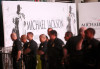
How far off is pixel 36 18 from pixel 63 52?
1.80 meters

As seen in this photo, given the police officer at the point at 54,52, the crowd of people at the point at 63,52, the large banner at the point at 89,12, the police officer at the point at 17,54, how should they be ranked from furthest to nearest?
the large banner at the point at 89,12 → the police officer at the point at 17,54 → the police officer at the point at 54,52 → the crowd of people at the point at 63,52

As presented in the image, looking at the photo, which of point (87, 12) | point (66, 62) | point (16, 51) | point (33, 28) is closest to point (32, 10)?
point (33, 28)

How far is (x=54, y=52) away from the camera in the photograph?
5.98 feet

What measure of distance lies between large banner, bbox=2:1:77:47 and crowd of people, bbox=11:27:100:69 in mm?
888

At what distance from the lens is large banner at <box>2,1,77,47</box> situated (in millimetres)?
3117

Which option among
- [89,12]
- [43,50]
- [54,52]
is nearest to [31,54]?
[43,50]

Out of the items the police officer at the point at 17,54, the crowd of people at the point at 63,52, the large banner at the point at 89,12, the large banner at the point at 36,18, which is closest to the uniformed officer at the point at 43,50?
the crowd of people at the point at 63,52

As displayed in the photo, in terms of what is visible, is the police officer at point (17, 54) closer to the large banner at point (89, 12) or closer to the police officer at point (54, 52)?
the police officer at point (54, 52)

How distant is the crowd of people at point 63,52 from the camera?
1556 mm

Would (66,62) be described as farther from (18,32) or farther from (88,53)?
(18,32)

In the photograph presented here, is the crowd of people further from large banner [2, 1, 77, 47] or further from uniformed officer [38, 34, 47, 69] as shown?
large banner [2, 1, 77, 47]

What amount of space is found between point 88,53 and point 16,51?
0.95 meters

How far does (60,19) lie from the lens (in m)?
3.54

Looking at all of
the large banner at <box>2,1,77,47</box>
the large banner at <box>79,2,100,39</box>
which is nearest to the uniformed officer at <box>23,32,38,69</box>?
the large banner at <box>2,1,77,47</box>
